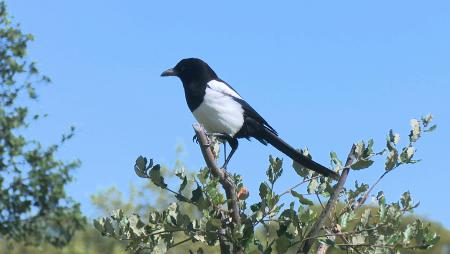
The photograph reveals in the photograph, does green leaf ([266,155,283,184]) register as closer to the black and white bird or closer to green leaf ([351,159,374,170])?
green leaf ([351,159,374,170])

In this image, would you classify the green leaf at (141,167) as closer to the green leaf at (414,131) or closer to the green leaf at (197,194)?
the green leaf at (197,194)

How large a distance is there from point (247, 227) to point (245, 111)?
202 centimetres

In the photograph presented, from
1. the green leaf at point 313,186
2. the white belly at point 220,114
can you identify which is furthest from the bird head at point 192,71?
the green leaf at point 313,186

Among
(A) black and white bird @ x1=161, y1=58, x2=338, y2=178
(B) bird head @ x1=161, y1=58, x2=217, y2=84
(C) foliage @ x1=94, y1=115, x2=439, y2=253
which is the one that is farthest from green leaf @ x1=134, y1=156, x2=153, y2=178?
(B) bird head @ x1=161, y1=58, x2=217, y2=84

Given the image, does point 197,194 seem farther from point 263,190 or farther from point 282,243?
point 282,243

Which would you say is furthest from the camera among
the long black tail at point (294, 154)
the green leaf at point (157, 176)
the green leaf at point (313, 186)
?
the long black tail at point (294, 154)

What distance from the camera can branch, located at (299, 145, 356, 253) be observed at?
4.23 meters

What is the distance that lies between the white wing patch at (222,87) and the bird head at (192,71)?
90mm

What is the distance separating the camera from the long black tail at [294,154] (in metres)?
4.77

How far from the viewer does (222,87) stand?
613cm

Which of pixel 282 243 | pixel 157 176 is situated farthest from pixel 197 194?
pixel 282 243

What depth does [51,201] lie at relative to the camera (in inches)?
639

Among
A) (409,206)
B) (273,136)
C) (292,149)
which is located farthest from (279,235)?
(273,136)

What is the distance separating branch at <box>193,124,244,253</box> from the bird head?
67.7 inches
